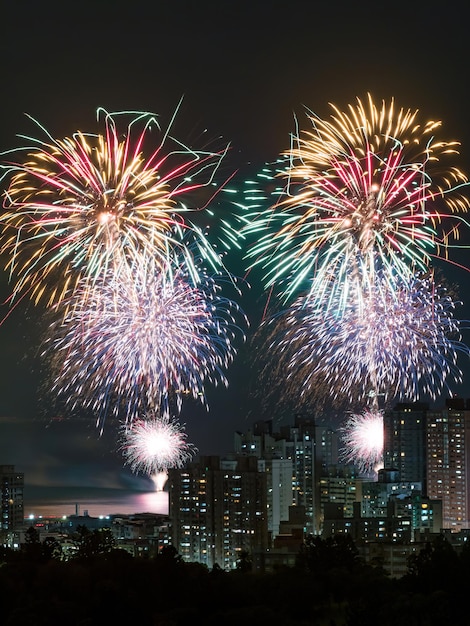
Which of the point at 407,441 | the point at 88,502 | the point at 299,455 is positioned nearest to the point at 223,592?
the point at 299,455

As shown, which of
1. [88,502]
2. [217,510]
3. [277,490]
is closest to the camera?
[217,510]

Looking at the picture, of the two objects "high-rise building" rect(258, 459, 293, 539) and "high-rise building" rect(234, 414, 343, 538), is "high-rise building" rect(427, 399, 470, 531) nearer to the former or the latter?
"high-rise building" rect(234, 414, 343, 538)

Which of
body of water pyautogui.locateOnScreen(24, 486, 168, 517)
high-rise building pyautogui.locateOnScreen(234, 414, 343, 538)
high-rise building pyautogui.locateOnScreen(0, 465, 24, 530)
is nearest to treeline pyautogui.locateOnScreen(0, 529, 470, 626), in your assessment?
high-rise building pyautogui.locateOnScreen(234, 414, 343, 538)

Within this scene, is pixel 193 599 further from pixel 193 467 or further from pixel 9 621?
pixel 193 467

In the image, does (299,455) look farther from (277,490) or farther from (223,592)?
(223,592)

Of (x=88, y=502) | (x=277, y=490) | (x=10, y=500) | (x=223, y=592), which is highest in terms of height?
(x=277, y=490)

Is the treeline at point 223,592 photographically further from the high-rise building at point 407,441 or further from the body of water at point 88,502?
the body of water at point 88,502
